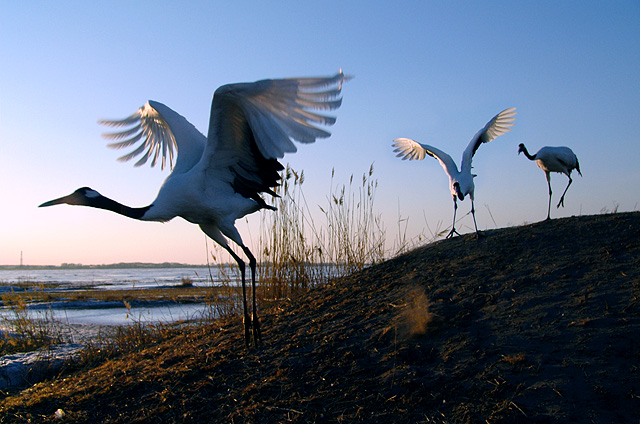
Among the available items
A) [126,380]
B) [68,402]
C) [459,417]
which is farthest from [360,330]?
[68,402]

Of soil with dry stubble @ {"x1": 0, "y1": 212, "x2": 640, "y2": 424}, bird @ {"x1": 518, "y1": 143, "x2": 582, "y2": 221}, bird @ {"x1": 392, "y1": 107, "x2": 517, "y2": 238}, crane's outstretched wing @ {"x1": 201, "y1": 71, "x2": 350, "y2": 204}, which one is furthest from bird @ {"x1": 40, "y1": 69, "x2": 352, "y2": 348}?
bird @ {"x1": 518, "y1": 143, "x2": 582, "y2": 221}

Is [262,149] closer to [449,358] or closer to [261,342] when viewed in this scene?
[261,342]

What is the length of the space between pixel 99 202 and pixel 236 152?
1190 millimetres

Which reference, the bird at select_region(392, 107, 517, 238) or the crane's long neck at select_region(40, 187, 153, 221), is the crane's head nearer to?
the crane's long neck at select_region(40, 187, 153, 221)

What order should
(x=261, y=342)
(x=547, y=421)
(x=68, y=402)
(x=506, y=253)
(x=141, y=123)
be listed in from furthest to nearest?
(x=141, y=123) → (x=506, y=253) → (x=261, y=342) → (x=68, y=402) → (x=547, y=421)

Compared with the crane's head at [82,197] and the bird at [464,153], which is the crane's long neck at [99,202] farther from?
the bird at [464,153]

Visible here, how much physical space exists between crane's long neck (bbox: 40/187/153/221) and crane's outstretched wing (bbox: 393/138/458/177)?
4.67 m

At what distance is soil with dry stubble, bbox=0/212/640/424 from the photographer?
87.5 inches

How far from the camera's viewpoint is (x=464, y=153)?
7.15 m

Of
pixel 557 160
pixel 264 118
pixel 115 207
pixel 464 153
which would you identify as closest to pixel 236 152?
pixel 264 118

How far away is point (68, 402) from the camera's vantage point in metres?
3.24

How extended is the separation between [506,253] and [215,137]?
106 inches

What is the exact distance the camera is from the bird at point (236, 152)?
11.4 ft

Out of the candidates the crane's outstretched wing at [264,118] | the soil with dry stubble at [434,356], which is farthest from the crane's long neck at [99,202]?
the soil with dry stubble at [434,356]
